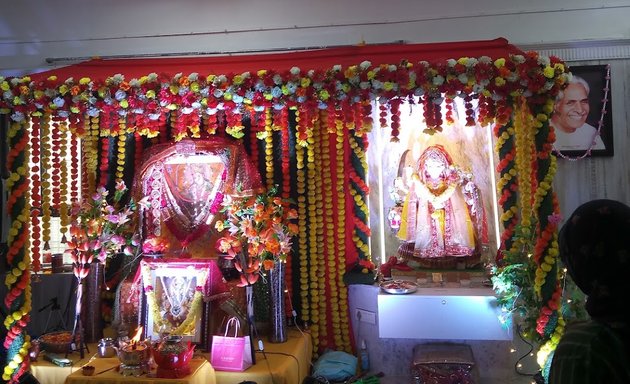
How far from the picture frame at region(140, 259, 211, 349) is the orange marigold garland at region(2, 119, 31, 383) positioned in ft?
3.11

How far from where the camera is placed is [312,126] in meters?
4.57

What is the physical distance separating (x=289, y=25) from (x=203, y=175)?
199 centimetres

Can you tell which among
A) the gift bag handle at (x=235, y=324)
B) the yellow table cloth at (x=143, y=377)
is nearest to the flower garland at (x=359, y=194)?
the gift bag handle at (x=235, y=324)

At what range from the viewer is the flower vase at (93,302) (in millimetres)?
4887

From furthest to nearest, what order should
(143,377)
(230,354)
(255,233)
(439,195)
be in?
(439,195), (255,233), (230,354), (143,377)

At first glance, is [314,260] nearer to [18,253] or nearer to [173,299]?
[173,299]

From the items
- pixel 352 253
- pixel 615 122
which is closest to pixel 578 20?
pixel 615 122

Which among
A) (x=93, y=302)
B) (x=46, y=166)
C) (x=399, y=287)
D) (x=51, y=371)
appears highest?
(x=46, y=166)

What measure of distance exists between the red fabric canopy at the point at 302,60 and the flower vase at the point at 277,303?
71.2 inches

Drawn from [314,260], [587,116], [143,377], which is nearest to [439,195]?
[314,260]

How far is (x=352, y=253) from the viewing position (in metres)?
5.30

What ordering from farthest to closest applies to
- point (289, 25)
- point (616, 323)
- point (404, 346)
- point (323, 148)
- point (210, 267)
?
point (289, 25), point (323, 148), point (404, 346), point (210, 267), point (616, 323)

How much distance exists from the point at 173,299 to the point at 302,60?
2.45 meters

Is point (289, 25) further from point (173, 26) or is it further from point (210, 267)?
point (210, 267)
